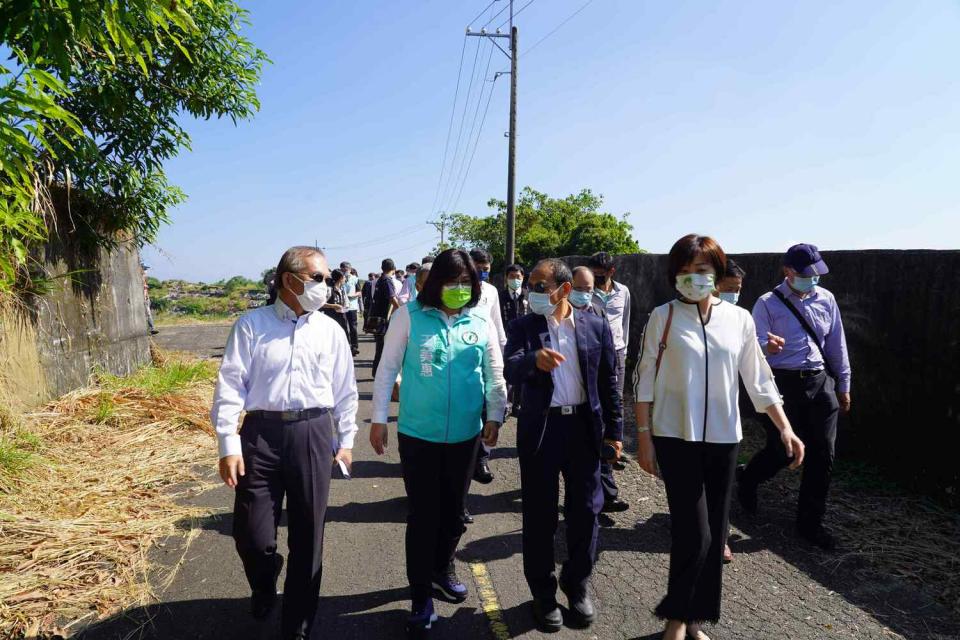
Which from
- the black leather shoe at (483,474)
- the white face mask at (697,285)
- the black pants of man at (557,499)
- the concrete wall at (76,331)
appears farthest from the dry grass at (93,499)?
the white face mask at (697,285)

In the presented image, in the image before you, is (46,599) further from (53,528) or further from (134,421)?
(134,421)

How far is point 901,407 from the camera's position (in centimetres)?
544

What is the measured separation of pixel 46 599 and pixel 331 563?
1626 mm

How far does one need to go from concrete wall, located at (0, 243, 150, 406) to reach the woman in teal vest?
16.3 feet

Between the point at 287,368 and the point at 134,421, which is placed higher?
the point at 287,368

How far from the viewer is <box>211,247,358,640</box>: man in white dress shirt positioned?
2977 millimetres

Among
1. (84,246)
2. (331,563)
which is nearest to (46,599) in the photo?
(331,563)

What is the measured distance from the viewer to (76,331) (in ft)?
25.6

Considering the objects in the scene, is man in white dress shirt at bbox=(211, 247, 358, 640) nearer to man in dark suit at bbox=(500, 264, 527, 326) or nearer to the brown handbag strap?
the brown handbag strap

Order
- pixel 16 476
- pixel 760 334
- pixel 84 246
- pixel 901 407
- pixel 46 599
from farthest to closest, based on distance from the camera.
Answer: pixel 84 246, pixel 901 407, pixel 16 476, pixel 760 334, pixel 46 599

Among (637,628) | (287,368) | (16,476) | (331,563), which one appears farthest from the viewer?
(16,476)

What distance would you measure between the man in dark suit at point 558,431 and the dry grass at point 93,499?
7.88ft

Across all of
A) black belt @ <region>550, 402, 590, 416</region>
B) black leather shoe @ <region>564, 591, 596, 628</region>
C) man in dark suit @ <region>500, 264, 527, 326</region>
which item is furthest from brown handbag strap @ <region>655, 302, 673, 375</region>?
man in dark suit @ <region>500, 264, 527, 326</region>

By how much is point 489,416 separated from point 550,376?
472mm
